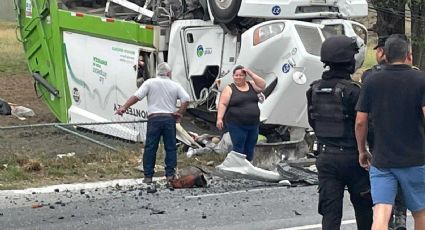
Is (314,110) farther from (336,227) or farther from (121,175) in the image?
(121,175)

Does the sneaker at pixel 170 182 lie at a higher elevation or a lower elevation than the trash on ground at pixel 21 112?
higher

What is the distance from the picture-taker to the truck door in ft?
37.5

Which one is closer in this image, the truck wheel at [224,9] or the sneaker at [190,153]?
the truck wheel at [224,9]

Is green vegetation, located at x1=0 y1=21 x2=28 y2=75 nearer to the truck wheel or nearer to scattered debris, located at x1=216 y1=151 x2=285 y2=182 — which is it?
the truck wheel

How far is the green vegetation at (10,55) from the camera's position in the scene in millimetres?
21791

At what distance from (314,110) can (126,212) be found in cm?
291

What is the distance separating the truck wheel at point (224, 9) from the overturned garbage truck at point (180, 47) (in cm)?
1

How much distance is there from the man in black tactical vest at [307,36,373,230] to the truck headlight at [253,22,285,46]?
519cm

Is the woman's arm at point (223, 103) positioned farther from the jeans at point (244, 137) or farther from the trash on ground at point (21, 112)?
the trash on ground at point (21, 112)

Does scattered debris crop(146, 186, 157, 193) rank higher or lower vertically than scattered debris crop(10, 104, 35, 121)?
higher

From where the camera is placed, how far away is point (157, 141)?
32.4 ft

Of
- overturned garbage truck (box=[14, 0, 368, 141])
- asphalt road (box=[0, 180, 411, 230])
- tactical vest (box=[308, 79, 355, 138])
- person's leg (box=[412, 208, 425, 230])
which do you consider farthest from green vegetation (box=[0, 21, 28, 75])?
person's leg (box=[412, 208, 425, 230])

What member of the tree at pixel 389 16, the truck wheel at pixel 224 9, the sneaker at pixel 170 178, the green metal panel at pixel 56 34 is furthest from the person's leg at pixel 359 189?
the tree at pixel 389 16

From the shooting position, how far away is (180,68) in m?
11.6
